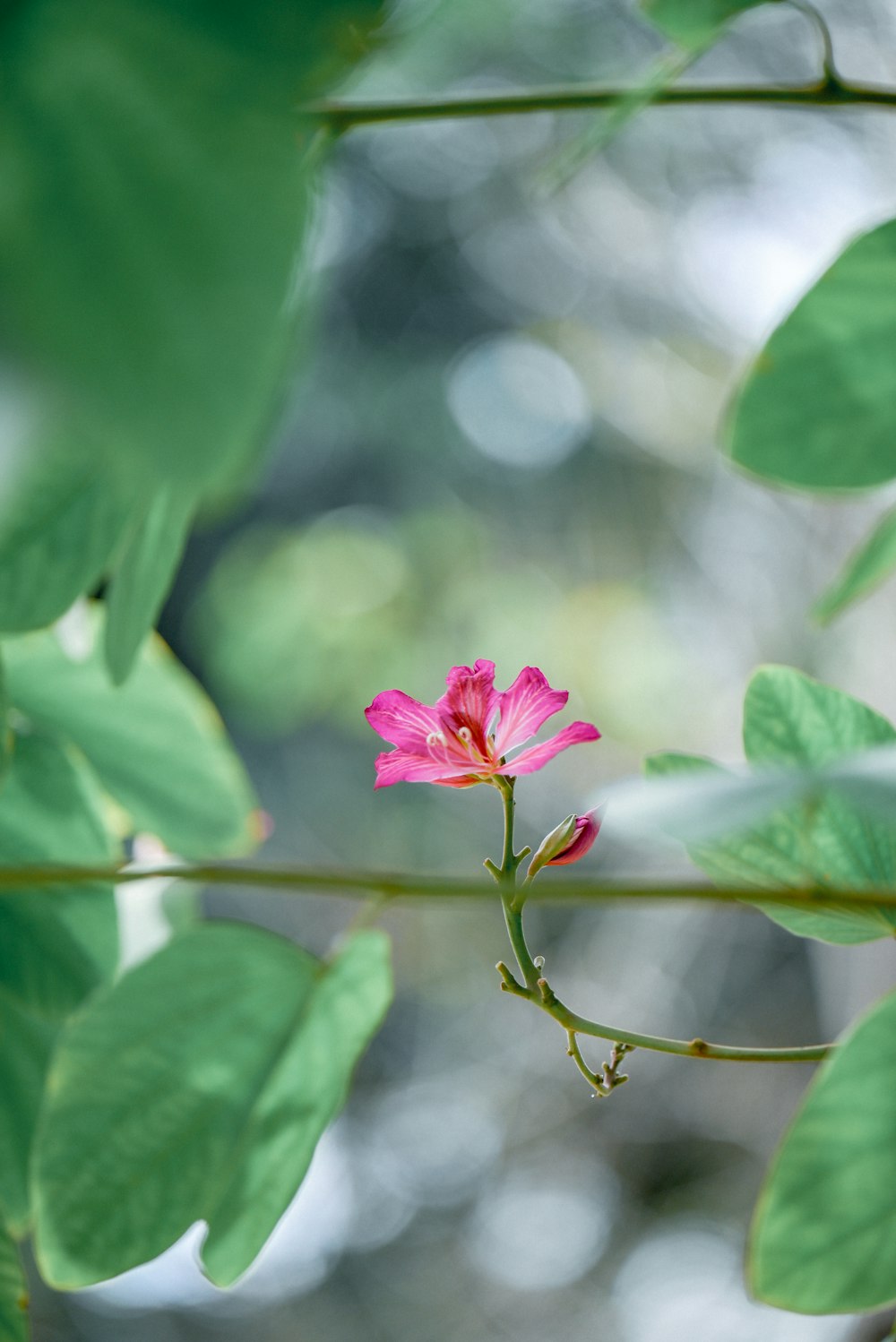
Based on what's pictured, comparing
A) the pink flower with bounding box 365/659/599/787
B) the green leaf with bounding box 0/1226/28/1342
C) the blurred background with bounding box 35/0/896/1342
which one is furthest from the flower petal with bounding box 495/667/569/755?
the blurred background with bounding box 35/0/896/1342

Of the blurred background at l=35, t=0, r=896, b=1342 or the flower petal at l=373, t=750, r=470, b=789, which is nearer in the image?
the flower petal at l=373, t=750, r=470, b=789

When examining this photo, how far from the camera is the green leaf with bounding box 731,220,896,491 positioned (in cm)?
17

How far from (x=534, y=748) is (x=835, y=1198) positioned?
7 cm

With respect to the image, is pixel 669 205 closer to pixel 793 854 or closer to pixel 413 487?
pixel 413 487

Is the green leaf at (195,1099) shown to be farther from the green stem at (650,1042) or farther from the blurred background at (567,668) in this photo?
the blurred background at (567,668)

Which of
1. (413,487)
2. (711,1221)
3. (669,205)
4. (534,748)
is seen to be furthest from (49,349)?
(413,487)

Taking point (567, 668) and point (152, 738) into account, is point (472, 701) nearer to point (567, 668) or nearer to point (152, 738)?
point (152, 738)

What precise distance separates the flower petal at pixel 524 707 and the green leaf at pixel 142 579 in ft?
0.17

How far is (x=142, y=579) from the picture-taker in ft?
0.53

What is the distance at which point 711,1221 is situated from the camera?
1.22 m

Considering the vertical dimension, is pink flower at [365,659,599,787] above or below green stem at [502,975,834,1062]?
above

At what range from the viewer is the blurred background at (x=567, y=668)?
118 cm

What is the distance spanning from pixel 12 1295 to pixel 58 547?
0.11 m

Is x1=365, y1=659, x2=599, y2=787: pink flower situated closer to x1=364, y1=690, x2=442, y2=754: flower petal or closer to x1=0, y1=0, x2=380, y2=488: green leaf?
x1=364, y1=690, x2=442, y2=754: flower petal
